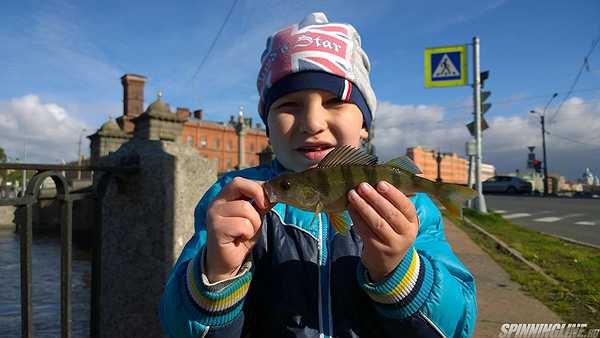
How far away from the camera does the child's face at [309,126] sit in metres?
1.84

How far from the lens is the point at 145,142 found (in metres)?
3.19

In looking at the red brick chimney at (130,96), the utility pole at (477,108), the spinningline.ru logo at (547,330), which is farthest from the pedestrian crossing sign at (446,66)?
the red brick chimney at (130,96)

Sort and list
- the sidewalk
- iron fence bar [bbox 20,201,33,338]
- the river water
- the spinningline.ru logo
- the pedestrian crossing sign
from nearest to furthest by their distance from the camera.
→ 1. iron fence bar [bbox 20,201,33,338]
2. the spinningline.ru logo
3. the sidewalk
4. the river water
5. the pedestrian crossing sign

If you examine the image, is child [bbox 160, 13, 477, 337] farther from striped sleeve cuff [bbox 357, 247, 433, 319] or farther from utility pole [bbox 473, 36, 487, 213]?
utility pole [bbox 473, 36, 487, 213]

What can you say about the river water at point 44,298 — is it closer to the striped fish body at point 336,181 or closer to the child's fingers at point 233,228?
the child's fingers at point 233,228

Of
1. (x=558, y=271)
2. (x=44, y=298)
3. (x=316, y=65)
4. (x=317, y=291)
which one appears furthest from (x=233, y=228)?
(x=44, y=298)

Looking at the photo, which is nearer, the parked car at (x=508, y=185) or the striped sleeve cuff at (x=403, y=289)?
the striped sleeve cuff at (x=403, y=289)

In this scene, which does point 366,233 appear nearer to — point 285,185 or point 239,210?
point 285,185

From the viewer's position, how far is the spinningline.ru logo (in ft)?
10.6

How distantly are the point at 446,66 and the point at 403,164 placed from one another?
12.6m

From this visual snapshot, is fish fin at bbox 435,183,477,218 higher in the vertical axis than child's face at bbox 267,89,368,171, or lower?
lower

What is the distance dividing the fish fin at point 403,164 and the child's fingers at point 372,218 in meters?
0.27

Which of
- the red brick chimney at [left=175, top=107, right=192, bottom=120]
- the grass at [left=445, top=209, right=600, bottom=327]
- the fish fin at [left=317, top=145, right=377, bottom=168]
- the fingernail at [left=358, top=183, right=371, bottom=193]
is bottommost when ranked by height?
the grass at [left=445, top=209, right=600, bottom=327]

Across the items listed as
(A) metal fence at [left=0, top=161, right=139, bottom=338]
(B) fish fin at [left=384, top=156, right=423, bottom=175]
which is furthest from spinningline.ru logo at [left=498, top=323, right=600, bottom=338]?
(A) metal fence at [left=0, top=161, right=139, bottom=338]
